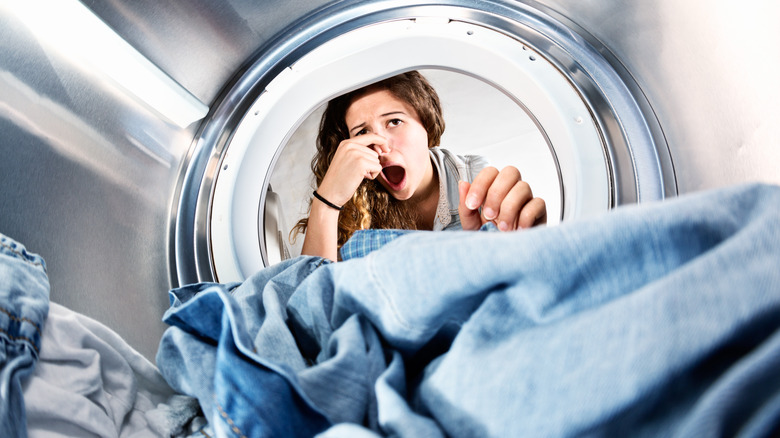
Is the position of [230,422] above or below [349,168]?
below

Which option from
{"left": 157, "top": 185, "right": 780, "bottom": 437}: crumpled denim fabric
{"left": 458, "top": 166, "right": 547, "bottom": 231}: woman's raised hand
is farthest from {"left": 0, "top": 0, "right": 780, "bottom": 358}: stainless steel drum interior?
{"left": 157, "top": 185, "right": 780, "bottom": 437}: crumpled denim fabric

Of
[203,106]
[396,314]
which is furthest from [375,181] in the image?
[396,314]

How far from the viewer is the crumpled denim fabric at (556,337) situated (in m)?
0.25

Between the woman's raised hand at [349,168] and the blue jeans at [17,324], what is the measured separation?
0.84 m

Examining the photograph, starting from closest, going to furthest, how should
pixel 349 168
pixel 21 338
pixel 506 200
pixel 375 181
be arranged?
1. pixel 21 338
2. pixel 506 200
3. pixel 349 168
4. pixel 375 181

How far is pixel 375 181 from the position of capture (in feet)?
5.54

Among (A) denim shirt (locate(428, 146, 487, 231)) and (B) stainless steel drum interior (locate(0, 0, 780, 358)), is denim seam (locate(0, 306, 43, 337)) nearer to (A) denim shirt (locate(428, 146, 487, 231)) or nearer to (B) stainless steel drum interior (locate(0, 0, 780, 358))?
(B) stainless steel drum interior (locate(0, 0, 780, 358))

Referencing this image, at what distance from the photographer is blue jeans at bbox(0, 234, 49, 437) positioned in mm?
343

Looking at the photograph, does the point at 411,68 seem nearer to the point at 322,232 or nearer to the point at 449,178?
the point at 322,232

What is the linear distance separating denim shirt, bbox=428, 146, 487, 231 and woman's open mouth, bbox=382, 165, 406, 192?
17 cm

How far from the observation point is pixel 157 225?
86 centimetres

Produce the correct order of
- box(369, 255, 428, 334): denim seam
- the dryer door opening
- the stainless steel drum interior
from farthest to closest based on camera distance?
the dryer door opening
the stainless steel drum interior
box(369, 255, 428, 334): denim seam

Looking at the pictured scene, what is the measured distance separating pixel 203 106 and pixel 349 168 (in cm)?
47

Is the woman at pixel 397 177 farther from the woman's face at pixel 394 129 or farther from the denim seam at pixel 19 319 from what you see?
the denim seam at pixel 19 319
